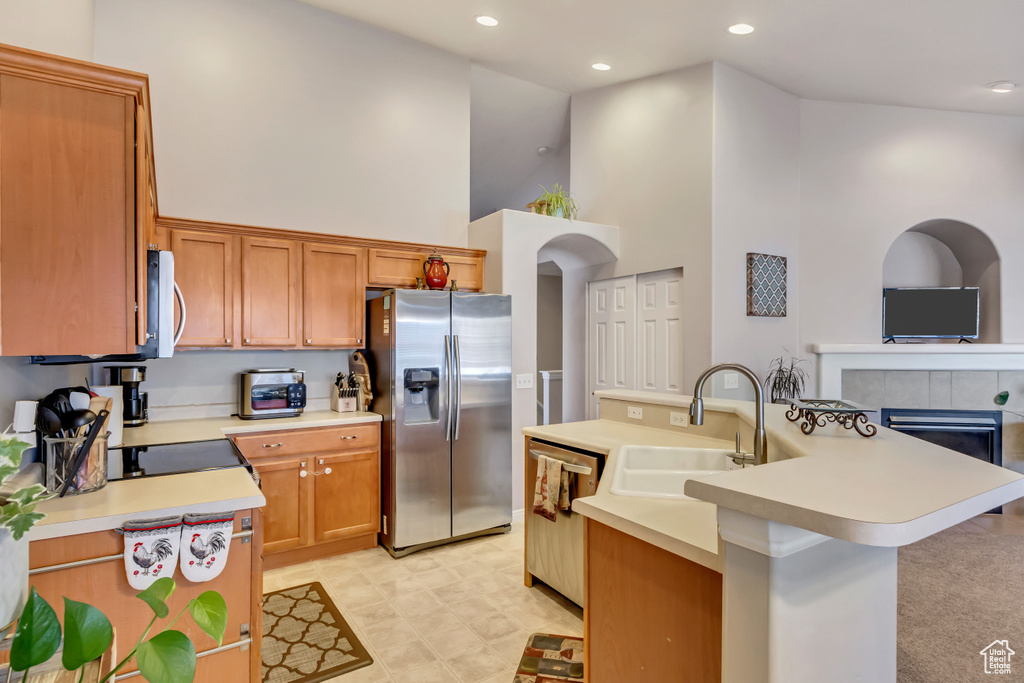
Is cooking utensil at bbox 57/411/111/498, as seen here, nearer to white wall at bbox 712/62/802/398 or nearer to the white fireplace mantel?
white wall at bbox 712/62/802/398

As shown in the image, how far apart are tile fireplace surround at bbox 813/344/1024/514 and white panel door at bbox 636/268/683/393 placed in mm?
1360

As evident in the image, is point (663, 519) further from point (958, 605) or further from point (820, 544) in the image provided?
point (958, 605)

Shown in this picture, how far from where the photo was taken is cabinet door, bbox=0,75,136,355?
5.02 feet

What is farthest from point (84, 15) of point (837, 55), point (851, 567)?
point (837, 55)

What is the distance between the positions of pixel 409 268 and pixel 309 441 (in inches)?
57.6

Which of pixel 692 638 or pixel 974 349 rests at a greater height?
pixel 974 349

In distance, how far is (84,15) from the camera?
263cm

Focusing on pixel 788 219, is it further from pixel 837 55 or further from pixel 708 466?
pixel 708 466

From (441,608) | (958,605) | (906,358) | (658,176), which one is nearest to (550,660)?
(441,608)

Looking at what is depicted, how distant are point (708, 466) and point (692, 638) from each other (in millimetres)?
1047

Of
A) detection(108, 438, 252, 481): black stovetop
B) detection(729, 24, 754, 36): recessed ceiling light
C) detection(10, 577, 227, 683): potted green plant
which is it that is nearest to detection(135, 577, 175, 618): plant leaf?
detection(10, 577, 227, 683): potted green plant

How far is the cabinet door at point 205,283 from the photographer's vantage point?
331 cm

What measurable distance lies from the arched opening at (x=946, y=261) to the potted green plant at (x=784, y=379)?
1.60 m

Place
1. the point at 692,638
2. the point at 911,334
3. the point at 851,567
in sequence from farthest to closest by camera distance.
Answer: the point at 911,334, the point at 692,638, the point at 851,567
